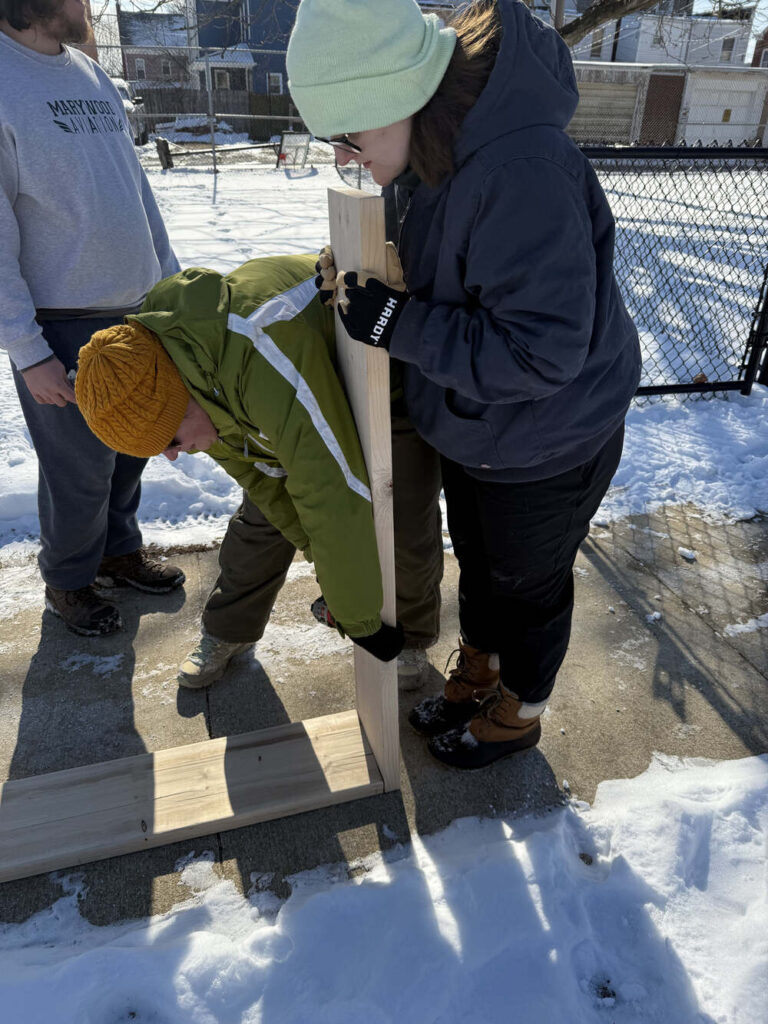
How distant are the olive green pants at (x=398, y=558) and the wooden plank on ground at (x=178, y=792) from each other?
1.24ft

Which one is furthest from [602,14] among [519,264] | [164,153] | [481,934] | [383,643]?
[164,153]

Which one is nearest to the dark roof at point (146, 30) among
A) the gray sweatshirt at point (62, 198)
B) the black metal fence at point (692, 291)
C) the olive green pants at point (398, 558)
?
the black metal fence at point (692, 291)

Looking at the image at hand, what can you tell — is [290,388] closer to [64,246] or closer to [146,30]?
[64,246]

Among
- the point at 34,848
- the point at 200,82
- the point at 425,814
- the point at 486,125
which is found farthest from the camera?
the point at 200,82

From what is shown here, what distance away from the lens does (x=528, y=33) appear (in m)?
1.25

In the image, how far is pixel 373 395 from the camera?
4.83ft

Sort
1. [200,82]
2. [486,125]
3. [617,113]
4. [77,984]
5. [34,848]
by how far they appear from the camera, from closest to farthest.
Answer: [486,125], [77,984], [34,848], [617,113], [200,82]

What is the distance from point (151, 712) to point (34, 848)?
1.79 feet

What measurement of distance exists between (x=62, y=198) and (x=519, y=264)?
153cm

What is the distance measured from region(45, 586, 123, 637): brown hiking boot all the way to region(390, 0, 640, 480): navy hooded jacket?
5.75ft

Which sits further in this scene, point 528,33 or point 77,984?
point 77,984

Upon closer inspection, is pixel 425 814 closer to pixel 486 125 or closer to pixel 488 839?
pixel 488 839

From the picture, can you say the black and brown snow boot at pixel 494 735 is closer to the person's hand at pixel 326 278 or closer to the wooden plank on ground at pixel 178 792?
the wooden plank on ground at pixel 178 792

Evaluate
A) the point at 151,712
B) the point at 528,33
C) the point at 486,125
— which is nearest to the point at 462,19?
the point at 528,33
